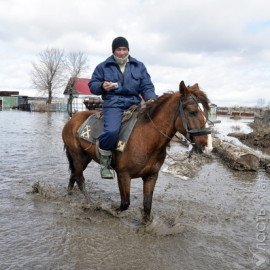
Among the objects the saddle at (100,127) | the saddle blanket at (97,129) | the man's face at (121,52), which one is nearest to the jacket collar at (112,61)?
Result: the man's face at (121,52)

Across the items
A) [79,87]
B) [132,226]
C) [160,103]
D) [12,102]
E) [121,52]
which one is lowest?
[132,226]

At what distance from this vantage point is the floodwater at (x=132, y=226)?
15.4 ft

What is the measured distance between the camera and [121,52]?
5883 millimetres

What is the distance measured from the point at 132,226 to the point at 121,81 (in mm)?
2338

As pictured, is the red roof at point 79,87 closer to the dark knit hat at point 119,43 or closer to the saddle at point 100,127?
the saddle at point 100,127

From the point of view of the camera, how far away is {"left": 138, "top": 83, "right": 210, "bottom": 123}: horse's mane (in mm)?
5172

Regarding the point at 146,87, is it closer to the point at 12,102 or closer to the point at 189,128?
the point at 189,128

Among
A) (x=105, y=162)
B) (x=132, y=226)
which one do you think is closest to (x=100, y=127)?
(x=105, y=162)

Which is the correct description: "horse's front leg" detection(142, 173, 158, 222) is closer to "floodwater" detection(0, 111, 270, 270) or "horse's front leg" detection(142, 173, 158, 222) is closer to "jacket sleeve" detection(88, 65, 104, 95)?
"floodwater" detection(0, 111, 270, 270)

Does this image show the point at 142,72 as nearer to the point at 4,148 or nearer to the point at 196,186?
the point at 196,186

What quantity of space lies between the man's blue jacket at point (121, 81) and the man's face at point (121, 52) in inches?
5.0

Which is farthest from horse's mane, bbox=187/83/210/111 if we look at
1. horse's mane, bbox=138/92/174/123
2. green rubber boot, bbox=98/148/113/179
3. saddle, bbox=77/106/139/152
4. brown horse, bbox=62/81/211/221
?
green rubber boot, bbox=98/148/113/179

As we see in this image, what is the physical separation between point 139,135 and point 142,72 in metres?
1.15

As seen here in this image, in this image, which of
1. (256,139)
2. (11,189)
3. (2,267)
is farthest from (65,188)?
(256,139)
